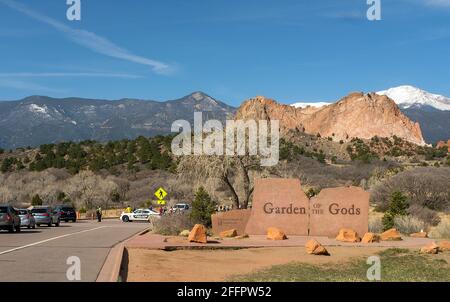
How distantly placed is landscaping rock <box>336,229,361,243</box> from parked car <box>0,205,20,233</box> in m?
16.7

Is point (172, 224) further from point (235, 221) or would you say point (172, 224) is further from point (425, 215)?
point (425, 215)

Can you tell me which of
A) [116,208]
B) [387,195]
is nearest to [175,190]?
[116,208]

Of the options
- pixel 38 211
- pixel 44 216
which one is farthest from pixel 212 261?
pixel 38 211

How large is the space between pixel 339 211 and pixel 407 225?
21.5 ft

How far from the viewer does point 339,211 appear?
96.5ft

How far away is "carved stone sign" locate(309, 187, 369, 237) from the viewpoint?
29.2m

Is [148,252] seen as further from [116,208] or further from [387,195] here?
[116,208]

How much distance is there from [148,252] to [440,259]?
943cm

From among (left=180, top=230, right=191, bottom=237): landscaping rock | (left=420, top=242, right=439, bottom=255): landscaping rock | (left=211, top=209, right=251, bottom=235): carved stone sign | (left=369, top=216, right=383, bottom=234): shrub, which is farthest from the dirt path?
(left=369, top=216, right=383, bottom=234): shrub

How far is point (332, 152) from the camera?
4719 inches

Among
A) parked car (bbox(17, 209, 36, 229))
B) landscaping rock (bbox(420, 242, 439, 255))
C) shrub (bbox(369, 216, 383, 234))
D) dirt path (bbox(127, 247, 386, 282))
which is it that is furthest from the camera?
parked car (bbox(17, 209, 36, 229))

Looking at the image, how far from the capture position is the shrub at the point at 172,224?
109 ft

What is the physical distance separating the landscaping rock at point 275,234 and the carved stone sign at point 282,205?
1998mm

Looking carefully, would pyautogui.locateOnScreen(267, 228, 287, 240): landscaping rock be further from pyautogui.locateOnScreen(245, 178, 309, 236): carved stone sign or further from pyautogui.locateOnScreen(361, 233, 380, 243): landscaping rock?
pyautogui.locateOnScreen(361, 233, 380, 243): landscaping rock
